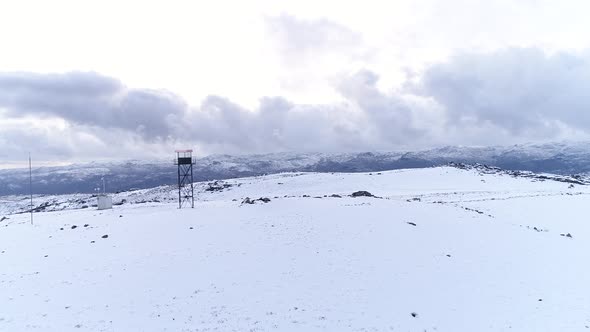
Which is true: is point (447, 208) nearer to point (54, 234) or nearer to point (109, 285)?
point (109, 285)

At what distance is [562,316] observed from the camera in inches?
798

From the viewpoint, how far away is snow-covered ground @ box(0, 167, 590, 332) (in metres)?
19.5

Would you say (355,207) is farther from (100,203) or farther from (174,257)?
(100,203)

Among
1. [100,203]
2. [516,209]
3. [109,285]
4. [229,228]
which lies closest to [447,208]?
[516,209]

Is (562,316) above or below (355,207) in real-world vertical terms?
below

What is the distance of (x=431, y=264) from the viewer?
2641 centimetres

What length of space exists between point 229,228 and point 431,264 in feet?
56.4

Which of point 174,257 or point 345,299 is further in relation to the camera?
point 174,257

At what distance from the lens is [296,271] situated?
974 inches

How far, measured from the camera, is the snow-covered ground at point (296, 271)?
19547 mm

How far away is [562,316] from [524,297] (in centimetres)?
224

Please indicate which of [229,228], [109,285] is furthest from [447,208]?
[109,285]

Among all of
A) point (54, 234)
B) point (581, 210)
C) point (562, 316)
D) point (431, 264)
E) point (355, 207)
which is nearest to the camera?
point (562, 316)

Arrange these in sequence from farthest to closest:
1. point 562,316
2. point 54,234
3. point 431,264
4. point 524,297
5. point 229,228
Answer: point 54,234, point 229,228, point 431,264, point 524,297, point 562,316
